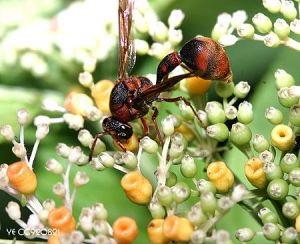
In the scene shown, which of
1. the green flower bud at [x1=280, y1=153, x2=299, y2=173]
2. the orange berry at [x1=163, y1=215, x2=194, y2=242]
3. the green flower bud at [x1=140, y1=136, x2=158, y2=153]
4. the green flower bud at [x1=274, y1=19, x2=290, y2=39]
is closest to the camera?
the orange berry at [x1=163, y1=215, x2=194, y2=242]

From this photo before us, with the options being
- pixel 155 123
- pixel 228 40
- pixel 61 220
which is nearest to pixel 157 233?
pixel 61 220

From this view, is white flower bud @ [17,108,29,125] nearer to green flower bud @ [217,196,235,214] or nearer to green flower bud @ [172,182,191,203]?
green flower bud @ [172,182,191,203]

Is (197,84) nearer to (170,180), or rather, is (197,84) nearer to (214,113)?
(214,113)

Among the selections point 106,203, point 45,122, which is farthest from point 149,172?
point 45,122

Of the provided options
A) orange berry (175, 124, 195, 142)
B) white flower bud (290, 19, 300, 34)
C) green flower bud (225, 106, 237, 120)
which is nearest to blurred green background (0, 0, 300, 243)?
orange berry (175, 124, 195, 142)

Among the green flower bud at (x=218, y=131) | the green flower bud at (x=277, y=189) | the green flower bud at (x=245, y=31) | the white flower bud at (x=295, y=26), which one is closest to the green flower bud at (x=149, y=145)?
the green flower bud at (x=218, y=131)

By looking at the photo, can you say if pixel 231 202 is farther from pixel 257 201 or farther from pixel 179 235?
pixel 257 201
